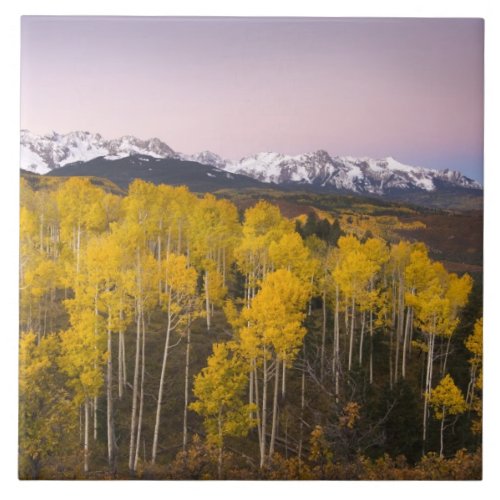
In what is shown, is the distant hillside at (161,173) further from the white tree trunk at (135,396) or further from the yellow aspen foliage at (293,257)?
the white tree trunk at (135,396)

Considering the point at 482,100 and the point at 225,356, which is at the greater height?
the point at 482,100

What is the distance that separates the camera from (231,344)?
6.45 meters

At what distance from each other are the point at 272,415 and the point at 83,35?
4.06m

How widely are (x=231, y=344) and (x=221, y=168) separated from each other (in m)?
1.71

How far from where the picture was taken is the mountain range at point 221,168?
6.32 metres

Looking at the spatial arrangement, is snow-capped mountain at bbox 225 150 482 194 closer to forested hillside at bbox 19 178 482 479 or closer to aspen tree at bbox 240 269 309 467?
forested hillside at bbox 19 178 482 479

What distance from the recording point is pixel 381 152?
6.59m

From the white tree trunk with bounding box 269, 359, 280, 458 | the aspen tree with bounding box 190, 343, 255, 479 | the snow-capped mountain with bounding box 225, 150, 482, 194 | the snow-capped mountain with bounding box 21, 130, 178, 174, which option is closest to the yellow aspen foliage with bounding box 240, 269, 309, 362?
the white tree trunk with bounding box 269, 359, 280, 458

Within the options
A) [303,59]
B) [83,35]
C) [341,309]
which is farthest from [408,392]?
[83,35]

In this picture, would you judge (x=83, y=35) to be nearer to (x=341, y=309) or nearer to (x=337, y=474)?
(x=341, y=309)

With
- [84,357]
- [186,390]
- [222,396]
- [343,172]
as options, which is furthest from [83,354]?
[343,172]

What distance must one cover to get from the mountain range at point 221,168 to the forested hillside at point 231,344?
0.20m

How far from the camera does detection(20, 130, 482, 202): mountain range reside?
20.7 ft

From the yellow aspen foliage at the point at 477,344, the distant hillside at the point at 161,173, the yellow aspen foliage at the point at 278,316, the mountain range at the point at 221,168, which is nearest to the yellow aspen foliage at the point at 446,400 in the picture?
the yellow aspen foliage at the point at 477,344
